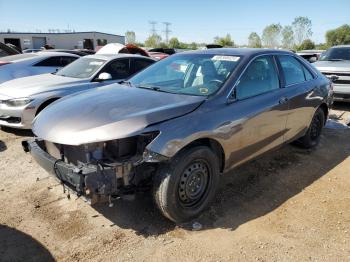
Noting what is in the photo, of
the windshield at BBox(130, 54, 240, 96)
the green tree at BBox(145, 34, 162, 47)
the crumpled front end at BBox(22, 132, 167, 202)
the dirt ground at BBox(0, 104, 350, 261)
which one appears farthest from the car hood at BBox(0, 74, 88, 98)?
the green tree at BBox(145, 34, 162, 47)

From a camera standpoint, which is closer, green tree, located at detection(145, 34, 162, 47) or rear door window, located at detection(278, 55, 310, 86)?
rear door window, located at detection(278, 55, 310, 86)

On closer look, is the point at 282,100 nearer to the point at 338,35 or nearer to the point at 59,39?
the point at 59,39

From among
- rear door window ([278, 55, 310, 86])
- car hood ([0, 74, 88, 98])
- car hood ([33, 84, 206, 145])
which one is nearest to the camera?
car hood ([33, 84, 206, 145])

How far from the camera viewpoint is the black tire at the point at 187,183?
324 centimetres

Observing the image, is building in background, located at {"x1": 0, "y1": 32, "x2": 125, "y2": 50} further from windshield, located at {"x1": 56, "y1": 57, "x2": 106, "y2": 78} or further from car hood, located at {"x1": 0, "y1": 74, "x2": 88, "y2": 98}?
car hood, located at {"x1": 0, "y1": 74, "x2": 88, "y2": 98}

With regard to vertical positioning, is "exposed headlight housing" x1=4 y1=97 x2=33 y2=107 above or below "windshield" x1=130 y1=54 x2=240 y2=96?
below

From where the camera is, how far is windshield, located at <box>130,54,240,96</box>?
388 cm

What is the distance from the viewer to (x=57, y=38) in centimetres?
5569

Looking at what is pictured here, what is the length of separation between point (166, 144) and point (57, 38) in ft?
190

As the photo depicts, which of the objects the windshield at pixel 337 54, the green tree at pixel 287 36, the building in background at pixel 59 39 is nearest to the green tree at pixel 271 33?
the green tree at pixel 287 36

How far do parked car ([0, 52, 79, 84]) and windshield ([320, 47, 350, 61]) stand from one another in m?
7.10

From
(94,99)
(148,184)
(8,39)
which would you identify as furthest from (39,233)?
(8,39)

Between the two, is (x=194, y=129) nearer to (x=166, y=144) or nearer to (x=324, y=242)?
(x=166, y=144)

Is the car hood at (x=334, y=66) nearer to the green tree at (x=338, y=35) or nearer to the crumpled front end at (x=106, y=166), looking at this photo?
the crumpled front end at (x=106, y=166)
